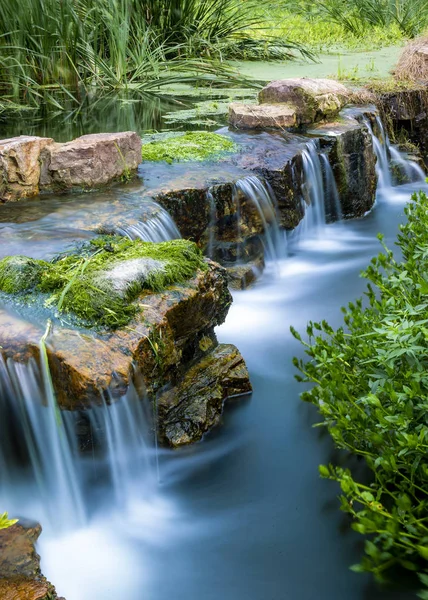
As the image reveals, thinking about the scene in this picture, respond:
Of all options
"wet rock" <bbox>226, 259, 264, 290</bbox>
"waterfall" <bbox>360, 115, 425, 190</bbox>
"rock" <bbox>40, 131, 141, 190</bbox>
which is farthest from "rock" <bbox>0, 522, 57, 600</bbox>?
"waterfall" <bbox>360, 115, 425, 190</bbox>

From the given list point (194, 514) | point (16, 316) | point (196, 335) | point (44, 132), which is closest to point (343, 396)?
point (194, 514)

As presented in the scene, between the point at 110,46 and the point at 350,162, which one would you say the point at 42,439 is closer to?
the point at 350,162

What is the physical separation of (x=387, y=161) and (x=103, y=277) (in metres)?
5.04

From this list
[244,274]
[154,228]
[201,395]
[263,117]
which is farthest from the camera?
[263,117]

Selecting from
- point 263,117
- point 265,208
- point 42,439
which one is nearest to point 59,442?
point 42,439

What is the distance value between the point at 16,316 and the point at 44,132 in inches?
147

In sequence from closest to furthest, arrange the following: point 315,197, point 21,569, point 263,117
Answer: point 21,569
point 315,197
point 263,117

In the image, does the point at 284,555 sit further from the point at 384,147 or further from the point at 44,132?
the point at 384,147

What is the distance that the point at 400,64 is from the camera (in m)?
8.59

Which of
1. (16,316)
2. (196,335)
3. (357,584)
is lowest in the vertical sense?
(357,584)

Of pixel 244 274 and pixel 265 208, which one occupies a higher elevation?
pixel 265 208

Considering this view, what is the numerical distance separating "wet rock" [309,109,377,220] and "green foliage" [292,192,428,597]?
11.1 feet

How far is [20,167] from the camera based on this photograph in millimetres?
4629

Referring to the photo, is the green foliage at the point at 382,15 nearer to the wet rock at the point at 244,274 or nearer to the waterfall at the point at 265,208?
the waterfall at the point at 265,208
